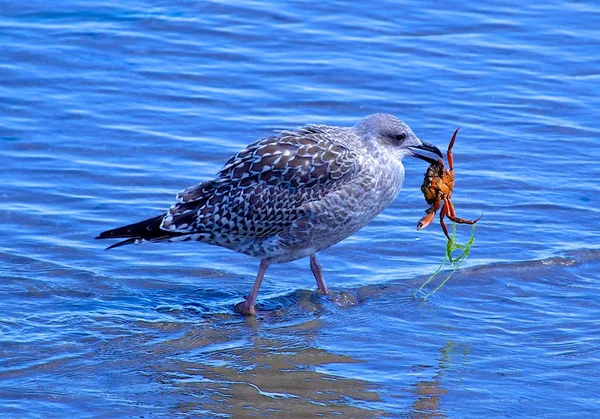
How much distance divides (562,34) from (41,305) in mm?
8569

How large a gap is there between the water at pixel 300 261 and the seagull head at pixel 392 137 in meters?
0.92

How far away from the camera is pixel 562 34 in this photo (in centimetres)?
1455

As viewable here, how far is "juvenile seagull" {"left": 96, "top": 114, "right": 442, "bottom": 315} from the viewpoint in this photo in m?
8.20

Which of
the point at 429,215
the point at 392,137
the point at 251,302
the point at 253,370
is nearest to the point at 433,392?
the point at 253,370

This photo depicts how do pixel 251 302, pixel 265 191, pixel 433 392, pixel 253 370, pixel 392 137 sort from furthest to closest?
pixel 392 137 → pixel 265 191 → pixel 251 302 → pixel 253 370 → pixel 433 392

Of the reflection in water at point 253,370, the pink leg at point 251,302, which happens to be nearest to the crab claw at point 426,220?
the reflection in water at point 253,370

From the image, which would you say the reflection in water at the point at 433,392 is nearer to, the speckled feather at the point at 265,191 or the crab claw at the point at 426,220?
the crab claw at the point at 426,220

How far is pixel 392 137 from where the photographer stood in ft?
27.8

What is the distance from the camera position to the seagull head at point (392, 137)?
8.45 metres

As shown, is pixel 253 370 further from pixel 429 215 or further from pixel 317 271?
pixel 429 215

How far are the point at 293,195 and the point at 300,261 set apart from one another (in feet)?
3.96

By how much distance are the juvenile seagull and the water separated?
16.0 inches

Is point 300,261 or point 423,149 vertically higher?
point 423,149

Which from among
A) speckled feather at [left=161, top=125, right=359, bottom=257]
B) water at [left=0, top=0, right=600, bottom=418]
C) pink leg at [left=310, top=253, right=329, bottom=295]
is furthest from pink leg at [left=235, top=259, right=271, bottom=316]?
pink leg at [left=310, top=253, right=329, bottom=295]
